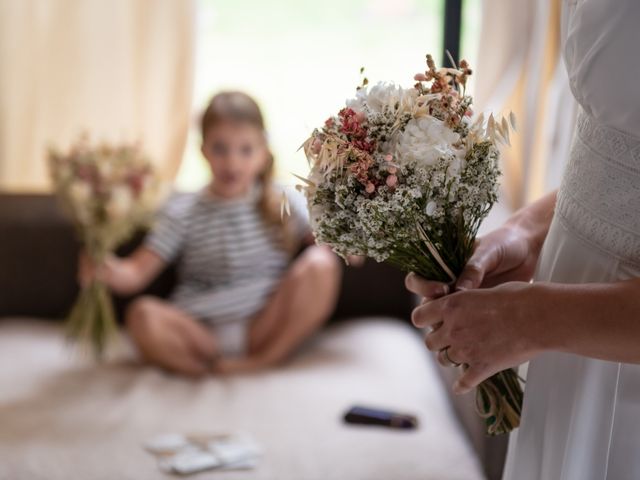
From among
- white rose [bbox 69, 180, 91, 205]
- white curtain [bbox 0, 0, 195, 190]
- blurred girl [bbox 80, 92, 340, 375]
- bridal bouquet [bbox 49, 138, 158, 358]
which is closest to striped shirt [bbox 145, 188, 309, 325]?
blurred girl [bbox 80, 92, 340, 375]

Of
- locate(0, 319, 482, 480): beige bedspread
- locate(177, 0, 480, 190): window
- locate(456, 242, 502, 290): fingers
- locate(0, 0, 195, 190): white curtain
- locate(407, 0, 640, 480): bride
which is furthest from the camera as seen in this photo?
locate(177, 0, 480, 190): window

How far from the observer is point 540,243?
1.33m

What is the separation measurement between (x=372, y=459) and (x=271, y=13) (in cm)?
195

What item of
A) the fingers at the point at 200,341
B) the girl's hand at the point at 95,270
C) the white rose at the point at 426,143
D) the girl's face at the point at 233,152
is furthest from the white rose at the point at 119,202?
the white rose at the point at 426,143

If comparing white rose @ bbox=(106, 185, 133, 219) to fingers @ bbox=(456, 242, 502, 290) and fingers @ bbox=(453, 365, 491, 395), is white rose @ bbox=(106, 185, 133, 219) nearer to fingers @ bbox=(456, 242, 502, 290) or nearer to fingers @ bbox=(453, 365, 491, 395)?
fingers @ bbox=(456, 242, 502, 290)

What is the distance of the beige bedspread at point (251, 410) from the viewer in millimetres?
2094

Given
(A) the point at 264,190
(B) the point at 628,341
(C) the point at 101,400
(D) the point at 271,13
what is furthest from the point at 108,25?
(B) the point at 628,341

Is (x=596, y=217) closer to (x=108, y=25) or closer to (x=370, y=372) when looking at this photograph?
(x=370, y=372)

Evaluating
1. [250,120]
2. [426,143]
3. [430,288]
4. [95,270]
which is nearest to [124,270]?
[95,270]

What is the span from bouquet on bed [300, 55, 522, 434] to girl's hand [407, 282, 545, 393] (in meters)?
0.11

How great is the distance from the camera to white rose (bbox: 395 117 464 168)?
43.8 inches

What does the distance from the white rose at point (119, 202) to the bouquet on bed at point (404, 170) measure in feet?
5.47

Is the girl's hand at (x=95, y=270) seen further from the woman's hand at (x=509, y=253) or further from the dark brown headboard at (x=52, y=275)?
the woman's hand at (x=509, y=253)

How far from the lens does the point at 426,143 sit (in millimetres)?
1124
